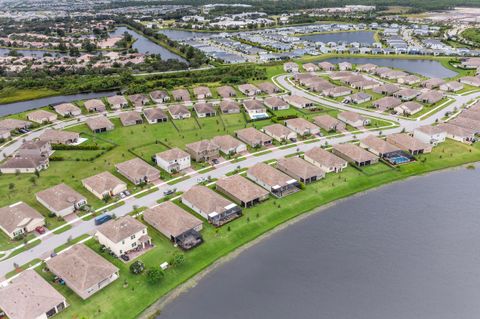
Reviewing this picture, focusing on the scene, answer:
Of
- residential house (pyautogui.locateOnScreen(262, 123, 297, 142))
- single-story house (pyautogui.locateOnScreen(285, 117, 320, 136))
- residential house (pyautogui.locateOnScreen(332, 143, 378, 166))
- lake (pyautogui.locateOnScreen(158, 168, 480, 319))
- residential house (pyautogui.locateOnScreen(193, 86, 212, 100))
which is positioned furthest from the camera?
residential house (pyautogui.locateOnScreen(193, 86, 212, 100))

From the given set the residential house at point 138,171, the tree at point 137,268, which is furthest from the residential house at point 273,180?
the tree at point 137,268

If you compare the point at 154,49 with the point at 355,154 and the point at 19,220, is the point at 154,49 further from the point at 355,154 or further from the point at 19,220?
the point at 19,220

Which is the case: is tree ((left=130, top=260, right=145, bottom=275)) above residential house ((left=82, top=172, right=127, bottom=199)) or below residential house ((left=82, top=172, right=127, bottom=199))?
below

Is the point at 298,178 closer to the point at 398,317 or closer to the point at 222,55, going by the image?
the point at 398,317

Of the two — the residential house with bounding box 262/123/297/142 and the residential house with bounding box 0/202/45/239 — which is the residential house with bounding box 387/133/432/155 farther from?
the residential house with bounding box 0/202/45/239

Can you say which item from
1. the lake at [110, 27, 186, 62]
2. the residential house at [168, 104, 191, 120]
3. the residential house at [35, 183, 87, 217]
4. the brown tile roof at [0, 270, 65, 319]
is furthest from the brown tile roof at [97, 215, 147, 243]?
the lake at [110, 27, 186, 62]

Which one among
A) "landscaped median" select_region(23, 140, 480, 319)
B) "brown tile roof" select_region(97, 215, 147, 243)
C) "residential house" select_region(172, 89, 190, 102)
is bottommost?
"landscaped median" select_region(23, 140, 480, 319)

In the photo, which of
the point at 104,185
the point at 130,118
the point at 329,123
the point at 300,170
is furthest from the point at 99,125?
the point at 329,123
